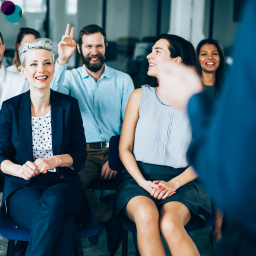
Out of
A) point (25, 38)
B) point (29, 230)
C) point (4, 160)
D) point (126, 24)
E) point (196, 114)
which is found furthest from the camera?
point (126, 24)

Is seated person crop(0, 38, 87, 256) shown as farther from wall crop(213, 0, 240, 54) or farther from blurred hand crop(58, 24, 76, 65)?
wall crop(213, 0, 240, 54)

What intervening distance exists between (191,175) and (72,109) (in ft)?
2.92

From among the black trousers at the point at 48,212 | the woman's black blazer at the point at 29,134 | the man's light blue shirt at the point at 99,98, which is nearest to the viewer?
the black trousers at the point at 48,212

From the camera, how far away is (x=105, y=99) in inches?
107

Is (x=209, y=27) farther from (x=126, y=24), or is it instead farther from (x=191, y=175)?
(x=191, y=175)

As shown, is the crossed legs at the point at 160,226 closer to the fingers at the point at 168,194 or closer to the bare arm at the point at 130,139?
the fingers at the point at 168,194

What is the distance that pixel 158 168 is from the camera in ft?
6.31

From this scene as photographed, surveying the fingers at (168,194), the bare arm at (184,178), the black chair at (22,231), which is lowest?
the black chair at (22,231)

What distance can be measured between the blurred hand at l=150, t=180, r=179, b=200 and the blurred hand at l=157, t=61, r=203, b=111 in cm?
111

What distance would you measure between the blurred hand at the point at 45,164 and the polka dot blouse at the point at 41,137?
0.13 m

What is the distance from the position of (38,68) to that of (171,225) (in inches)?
51.5

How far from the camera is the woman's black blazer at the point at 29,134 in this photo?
182 cm

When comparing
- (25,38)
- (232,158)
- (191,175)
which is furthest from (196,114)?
(25,38)

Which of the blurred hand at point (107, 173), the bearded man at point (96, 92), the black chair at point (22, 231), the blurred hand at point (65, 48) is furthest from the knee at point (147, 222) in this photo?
the blurred hand at point (65, 48)
